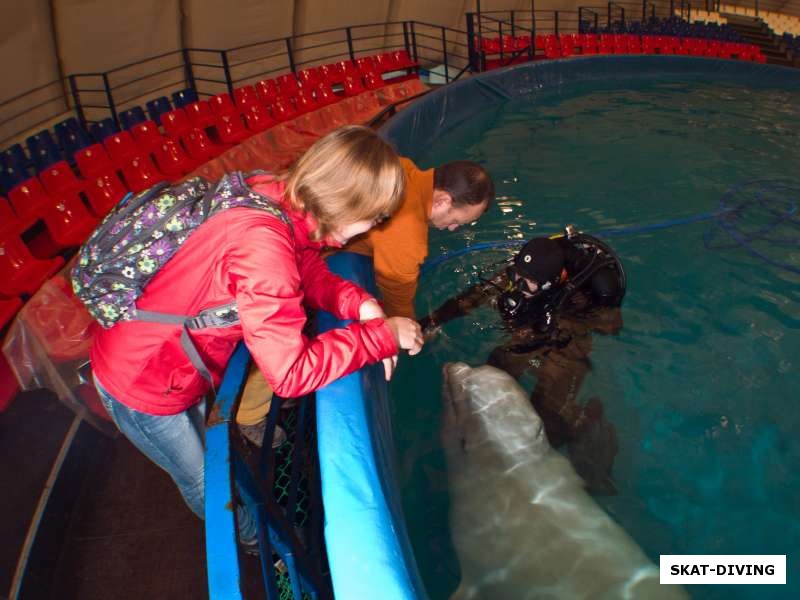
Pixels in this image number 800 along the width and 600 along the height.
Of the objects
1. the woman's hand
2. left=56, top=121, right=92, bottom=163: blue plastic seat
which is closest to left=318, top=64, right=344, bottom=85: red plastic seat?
left=56, top=121, right=92, bottom=163: blue plastic seat

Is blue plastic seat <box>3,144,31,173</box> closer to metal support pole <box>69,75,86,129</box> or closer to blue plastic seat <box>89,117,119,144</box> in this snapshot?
blue plastic seat <box>89,117,119,144</box>

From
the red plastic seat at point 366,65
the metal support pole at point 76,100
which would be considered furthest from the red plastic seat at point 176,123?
the red plastic seat at point 366,65

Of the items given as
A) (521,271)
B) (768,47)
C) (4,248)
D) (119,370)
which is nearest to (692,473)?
(521,271)

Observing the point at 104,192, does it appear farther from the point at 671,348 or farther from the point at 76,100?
the point at 671,348

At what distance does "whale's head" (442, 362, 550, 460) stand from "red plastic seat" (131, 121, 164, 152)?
520 centimetres

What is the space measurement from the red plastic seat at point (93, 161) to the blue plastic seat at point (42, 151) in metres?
0.39

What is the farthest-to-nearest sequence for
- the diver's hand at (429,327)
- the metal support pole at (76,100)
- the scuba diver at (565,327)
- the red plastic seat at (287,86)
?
the red plastic seat at (287,86)
the metal support pole at (76,100)
the diver's hand at (429,327)
the scuba diver at (565,327)

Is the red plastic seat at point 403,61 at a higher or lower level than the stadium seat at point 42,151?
higher

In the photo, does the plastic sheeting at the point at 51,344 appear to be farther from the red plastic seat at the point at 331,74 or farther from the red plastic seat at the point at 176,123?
the red plastic seat at the point at 331,74

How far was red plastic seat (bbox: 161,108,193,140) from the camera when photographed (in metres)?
6.78

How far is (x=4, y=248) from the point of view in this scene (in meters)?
4.02

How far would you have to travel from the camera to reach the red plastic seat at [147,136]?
630 centimetres

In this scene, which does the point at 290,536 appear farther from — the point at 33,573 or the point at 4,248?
the point at 4,248

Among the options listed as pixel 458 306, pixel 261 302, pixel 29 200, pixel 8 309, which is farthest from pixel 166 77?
pixel 261 302
